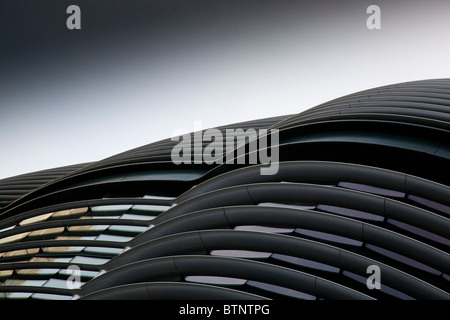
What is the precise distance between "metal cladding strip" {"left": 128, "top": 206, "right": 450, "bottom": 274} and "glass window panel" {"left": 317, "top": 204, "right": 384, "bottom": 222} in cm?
137

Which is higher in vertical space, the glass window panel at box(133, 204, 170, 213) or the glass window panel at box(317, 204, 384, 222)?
the glass window panel at box(317, 204, 384, 222)

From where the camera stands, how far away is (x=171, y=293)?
12875 mm

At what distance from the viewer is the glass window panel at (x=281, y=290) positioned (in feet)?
40.4

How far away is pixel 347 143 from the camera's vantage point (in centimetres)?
1784

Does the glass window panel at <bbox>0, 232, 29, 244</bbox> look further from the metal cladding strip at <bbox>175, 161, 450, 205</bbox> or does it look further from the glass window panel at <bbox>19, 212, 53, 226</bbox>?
the metal cladding strip at <bbox>175, 161, 450, 205</bbox>

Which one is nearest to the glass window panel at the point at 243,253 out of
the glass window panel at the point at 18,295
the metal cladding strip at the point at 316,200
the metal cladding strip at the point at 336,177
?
the metal cladding strip at the point at 316,200

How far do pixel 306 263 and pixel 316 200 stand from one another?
200 centimetres

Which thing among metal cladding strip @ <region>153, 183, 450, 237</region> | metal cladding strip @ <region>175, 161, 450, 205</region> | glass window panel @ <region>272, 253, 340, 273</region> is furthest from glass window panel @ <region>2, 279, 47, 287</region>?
glass window panel @ <region>272, 253, 340, 273</region>

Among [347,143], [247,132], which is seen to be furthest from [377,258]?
[247,132]

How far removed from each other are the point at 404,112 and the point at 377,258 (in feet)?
29.5

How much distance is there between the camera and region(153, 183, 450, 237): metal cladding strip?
12656mm

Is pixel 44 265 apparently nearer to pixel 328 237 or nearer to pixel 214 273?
pixel 214 273

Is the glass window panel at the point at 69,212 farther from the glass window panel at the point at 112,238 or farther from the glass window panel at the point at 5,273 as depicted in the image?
the glass window panel at the point at 5,273

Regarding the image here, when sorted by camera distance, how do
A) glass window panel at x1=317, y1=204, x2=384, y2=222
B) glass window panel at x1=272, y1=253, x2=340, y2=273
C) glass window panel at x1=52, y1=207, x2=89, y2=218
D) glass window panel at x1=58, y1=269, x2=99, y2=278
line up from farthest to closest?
1. glass window panel at x1=52, y1=207, x2=89, y2=218
2. glass window panel at x1=58, y1=269, x2=99, y2=278
3. glass window panel at x1=317, y1=204, x2=384, y2=222
4. glass window panel at x1=272, y1=253, x2=340, y2=273
